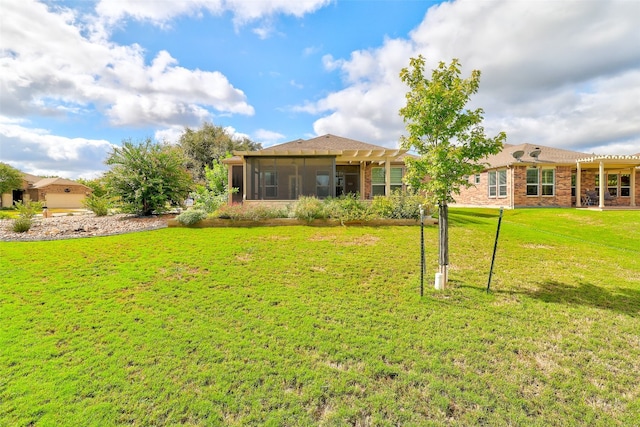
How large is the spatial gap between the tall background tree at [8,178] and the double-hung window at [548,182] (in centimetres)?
5509

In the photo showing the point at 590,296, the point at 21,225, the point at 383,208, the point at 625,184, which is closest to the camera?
the point at 590,296

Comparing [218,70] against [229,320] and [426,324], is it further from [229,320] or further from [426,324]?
[426,324]

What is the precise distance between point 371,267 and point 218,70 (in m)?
14.7

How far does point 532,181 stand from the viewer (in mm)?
18906

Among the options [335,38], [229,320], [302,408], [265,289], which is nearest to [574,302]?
[302,408]

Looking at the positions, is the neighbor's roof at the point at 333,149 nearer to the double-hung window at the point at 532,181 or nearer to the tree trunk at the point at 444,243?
the tree trunk at the point at 444,243

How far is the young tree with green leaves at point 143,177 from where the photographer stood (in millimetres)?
13703

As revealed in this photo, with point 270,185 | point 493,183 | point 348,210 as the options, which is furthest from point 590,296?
point 493,183

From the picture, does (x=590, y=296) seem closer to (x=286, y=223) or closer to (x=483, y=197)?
(x=286, y=223)

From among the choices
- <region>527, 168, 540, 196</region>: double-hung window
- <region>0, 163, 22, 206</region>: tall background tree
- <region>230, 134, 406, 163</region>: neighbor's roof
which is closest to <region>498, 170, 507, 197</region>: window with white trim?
<region>527, 168, 540, 196</region>: double-hung window

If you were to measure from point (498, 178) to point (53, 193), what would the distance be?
5280cm

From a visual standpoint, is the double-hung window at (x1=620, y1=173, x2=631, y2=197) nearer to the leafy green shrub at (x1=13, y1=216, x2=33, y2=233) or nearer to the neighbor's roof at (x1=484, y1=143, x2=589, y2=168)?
the neighbor's roof at (x1=484, y1=143, x2=589, y2=168)

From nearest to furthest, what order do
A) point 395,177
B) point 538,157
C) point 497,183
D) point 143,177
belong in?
point 143,177
point 395,177
point 538,157
point 497,183

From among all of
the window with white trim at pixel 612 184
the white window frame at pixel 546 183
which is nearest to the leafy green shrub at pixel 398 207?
the white window frame at pixel 546 183
